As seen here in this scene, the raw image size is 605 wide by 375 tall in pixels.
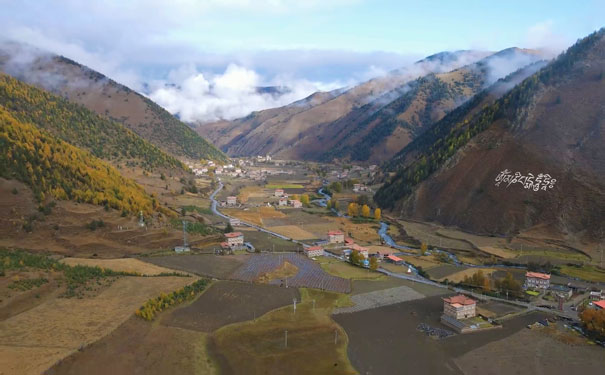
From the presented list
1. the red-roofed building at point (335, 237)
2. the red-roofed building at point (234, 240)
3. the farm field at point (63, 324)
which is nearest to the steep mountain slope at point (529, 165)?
the red-roofed building at point (335, 237)

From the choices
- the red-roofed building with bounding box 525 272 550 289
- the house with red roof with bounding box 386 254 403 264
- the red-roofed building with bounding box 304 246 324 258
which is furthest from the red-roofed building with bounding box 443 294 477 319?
the red-roofed building with bounding box 304 246 324 258

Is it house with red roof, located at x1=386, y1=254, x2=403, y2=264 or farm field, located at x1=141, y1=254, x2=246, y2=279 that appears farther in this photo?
house with red roof, located at x1=386, y1=254, x2=403, y2=264

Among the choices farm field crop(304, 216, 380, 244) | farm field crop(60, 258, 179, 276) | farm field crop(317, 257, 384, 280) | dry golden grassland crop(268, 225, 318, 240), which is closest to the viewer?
farm field crop(60, 258, 179, 276)

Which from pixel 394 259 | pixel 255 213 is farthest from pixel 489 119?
pixel 255 213

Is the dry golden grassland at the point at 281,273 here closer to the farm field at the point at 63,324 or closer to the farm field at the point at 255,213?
the farm field at the point at 63,324

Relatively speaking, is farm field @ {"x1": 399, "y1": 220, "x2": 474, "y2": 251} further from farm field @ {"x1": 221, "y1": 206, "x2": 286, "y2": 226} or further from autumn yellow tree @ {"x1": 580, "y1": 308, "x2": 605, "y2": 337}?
autumn yellow tree @ {"x1": 580, "y1": 308, "x2": 605, "y2": 337}

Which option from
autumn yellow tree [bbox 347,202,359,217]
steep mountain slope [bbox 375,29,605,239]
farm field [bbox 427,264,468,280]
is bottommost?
farm field [bbox 427,264,468,280]
